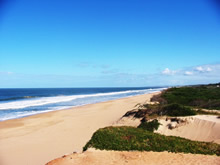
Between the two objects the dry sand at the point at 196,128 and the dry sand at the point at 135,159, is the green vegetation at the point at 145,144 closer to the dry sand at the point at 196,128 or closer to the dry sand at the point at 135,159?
the dry sand at the point at 135,159

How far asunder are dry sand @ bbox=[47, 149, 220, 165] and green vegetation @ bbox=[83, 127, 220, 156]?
36 centimetres

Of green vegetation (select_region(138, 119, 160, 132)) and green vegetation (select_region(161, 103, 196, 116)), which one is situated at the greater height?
green vegetation (select_region(161, 103, 196, 116))

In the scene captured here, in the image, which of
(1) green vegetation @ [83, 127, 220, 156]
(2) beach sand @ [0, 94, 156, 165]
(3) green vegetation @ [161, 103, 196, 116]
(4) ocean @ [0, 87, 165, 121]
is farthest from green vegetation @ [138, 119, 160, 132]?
(4) ocean @ [0, 87, 165, 121]

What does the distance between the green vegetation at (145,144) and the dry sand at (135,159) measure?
36 cm

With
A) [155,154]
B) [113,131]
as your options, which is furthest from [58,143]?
[155,154]

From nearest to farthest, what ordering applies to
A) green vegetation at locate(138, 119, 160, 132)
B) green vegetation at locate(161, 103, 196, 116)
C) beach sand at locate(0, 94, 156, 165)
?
1. beach sand at locate(0, 94, 156, 165)
2. green vegetation at locate(138, 119, 160, 132)
3. green vegetation at locate(161, 103, 196, 116)

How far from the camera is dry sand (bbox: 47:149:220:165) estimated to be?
6.91 meters

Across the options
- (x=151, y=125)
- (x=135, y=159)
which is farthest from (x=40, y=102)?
(x=135, y=159)

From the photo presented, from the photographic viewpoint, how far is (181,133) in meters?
11.4

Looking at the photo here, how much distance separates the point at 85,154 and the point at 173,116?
796cm

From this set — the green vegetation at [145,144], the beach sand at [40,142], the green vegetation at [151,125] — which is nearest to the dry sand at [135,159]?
the green vegetation at [145,144]

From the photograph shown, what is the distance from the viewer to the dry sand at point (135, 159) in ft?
22.7

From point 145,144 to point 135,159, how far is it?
4.27 feet

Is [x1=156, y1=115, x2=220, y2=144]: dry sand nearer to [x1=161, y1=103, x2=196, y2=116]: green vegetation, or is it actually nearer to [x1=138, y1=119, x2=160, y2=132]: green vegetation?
[x1=138, y1=119, x2=160, y2=132]: green vegetation
